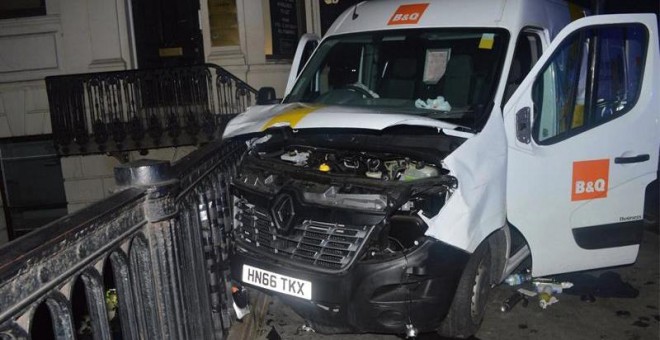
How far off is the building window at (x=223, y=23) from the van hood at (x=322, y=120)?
24.1 ft

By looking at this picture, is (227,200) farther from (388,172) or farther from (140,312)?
(140,312)

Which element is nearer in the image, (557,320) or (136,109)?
(557,320)

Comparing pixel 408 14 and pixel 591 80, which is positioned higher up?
pixel 408 14

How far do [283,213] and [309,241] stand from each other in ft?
0.76

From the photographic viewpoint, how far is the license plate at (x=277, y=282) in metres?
2.96

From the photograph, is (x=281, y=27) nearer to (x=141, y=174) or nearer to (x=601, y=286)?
(x=601, y=286)

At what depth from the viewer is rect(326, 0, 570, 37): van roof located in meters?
3.71

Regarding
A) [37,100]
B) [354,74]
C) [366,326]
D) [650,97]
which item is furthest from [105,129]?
[650,97]

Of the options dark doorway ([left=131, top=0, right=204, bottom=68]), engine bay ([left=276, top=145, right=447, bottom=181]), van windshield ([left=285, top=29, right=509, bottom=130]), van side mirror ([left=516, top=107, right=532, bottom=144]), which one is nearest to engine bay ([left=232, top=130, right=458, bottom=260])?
engine bay ([left=276, top=145, right=447, bottom=181])

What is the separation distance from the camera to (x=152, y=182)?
2.15 m

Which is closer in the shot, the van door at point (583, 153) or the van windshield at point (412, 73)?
the van door at point (583, 153)

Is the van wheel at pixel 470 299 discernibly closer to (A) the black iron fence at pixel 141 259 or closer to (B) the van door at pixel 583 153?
(B) the van door at pixel 583 153

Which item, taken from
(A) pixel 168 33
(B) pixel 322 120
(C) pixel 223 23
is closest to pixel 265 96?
(B) pixel 322 120

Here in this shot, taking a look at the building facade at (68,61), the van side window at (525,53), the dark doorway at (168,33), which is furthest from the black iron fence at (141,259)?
the dark doorway at (168,33)
